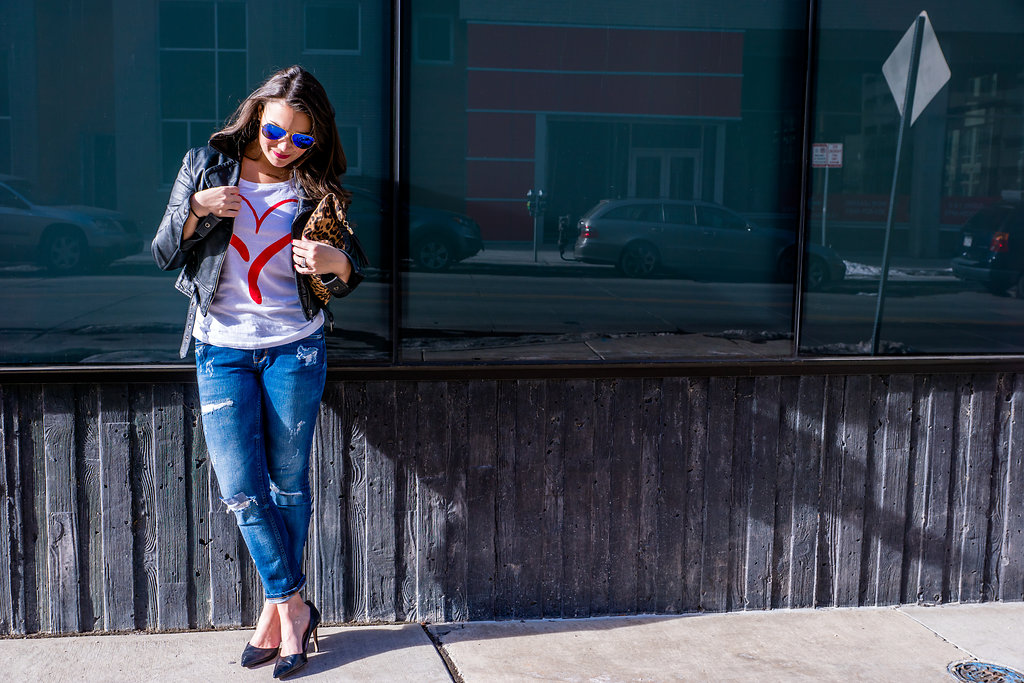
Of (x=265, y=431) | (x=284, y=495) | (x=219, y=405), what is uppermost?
(x=219, y=405)

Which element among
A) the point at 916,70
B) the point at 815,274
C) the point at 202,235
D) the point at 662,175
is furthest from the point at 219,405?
the point at 916,70

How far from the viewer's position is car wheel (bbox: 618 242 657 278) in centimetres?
414

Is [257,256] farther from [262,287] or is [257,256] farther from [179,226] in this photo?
[179,226]

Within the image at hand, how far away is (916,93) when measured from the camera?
4203 mm

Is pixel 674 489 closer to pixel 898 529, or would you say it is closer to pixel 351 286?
pixel 898 529

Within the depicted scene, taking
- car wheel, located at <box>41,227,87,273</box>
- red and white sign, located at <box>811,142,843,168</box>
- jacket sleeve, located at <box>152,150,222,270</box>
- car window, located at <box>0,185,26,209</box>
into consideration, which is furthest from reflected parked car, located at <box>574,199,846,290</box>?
car window, located at <box>0,185,26,209</box>

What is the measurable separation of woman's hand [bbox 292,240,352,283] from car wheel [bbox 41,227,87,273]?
958 mm

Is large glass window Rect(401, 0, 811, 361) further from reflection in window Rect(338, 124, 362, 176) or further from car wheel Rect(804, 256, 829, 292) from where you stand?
reflection in window Rect(338, 124, 362, 176)

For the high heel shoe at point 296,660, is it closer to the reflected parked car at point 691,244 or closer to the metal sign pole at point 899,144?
the reflected parked car at point 691,244

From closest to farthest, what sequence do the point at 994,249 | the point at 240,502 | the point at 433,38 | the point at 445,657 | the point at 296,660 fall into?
the point at 240,502, the point at 296,660, the point at 445,657, the point at 433,38, the point at 994,249

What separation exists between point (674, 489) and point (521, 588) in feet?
2.47

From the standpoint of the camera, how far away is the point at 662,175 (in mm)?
4094

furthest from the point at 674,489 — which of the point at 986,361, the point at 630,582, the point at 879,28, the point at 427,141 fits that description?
the point at 879,28

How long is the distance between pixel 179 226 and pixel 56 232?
756 millimetres
